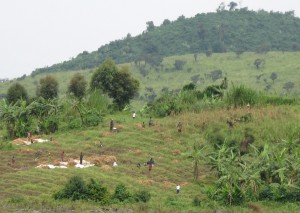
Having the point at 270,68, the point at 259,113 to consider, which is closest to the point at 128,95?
the point at 259,113

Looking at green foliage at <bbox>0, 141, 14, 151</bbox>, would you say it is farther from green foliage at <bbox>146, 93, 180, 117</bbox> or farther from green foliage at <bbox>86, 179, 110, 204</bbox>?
green foliage at <bbox>146, 93, 180, 117</bbox>

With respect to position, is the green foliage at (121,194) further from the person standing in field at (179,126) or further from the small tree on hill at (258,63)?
the small tree on hill at (258,63)

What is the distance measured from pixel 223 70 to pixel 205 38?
149 ft

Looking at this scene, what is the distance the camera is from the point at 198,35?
146m

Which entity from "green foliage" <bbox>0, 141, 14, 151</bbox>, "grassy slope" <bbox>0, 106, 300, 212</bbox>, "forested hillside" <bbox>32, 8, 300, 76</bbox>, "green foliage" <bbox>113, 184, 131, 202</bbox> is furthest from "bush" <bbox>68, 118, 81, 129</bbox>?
"forested hillside" <bbox>32, 8, 300, 76</bbox>

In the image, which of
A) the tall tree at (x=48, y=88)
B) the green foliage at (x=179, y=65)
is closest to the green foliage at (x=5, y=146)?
the tall tree at (x=48, y=88)

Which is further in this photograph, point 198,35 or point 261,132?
point 198,35

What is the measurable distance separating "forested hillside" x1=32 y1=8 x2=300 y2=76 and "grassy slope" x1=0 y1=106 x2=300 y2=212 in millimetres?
94905

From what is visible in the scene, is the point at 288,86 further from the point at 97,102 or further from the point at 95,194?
the point at 95,194

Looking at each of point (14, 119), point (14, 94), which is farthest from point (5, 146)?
point (14, 94)

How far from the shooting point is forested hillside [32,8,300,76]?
137m

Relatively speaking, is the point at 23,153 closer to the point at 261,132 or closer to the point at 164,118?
the point at 164,118

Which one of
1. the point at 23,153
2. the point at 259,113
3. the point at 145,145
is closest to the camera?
the point at 23,153

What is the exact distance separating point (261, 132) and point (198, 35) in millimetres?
118444
